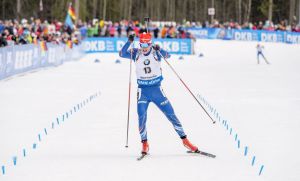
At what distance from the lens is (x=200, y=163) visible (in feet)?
30.6

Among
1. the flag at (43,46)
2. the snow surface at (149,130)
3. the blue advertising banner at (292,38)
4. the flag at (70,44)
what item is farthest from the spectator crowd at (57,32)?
the snow surface at (149,130)

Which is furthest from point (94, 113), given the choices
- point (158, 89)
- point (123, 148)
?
point (158, 89)

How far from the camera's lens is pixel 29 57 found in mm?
27000

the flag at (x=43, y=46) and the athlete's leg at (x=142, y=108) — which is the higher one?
the flag at (x=43, y=46)

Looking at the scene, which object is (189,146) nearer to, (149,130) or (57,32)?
(149,130)

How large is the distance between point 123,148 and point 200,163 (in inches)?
70.6

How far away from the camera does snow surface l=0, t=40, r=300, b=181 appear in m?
8.80

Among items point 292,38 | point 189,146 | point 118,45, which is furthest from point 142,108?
point 292,38

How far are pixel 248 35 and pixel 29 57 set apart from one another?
3420cm

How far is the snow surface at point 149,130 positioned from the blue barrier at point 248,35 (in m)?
24.9

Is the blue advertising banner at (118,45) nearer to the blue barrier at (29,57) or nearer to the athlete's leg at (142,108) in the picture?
the blue barrier at (29,57)

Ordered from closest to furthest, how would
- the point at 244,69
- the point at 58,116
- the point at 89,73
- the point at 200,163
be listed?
the point at 200,163 < the point at 58,116 < the point at 89,73 < the point at 244,69

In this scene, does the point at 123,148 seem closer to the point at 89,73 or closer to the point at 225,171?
the point at 225,171

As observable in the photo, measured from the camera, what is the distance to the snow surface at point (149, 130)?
347 inches
